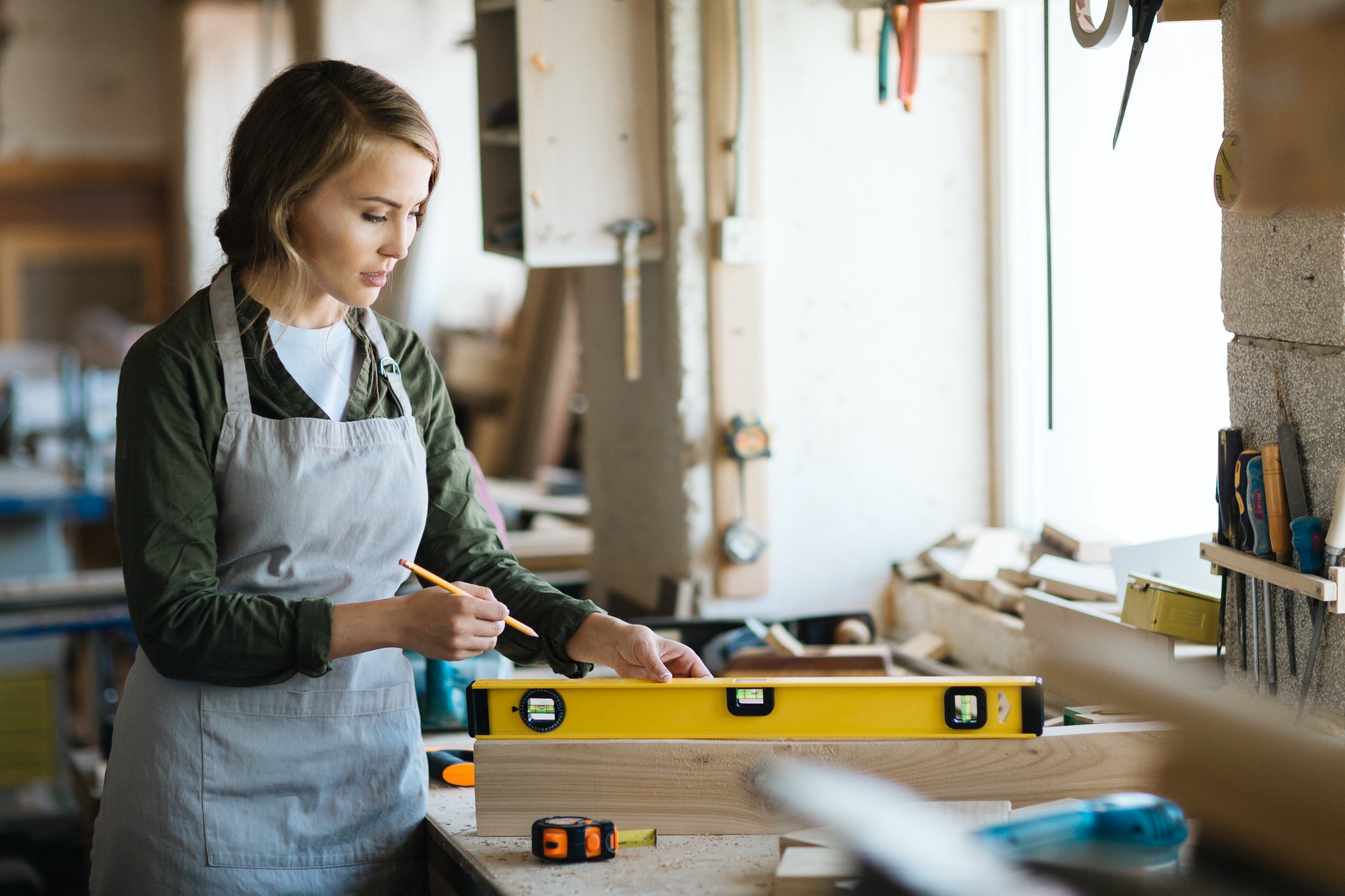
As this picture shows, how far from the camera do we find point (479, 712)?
1445 millimetres

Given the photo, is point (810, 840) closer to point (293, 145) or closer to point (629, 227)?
point (293, 145)

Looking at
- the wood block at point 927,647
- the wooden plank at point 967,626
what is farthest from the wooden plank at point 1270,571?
the wood block at point 927,647

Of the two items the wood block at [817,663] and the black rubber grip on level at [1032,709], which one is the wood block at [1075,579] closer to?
the wood block at [817,663]

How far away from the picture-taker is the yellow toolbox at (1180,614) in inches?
67.2

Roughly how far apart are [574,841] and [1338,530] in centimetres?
87

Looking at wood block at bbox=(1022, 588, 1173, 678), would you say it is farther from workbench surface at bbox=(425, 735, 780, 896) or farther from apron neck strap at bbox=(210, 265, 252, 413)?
apron neck strap at bbox=(210, 265, 252, 413)

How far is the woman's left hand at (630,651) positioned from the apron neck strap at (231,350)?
17.4 inches

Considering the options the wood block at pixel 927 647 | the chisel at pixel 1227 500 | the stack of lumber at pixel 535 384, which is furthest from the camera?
the stack of lumber at pixel 535 384

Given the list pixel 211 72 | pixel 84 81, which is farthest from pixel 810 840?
pixel 84 81

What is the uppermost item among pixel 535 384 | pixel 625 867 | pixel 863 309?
pixel 863 309

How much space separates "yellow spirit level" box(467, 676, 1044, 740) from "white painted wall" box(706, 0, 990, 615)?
1.07 meters

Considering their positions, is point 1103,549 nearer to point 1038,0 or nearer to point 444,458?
point 1038,0

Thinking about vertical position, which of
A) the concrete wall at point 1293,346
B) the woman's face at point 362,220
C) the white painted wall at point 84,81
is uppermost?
the white painted wall at point 84,81

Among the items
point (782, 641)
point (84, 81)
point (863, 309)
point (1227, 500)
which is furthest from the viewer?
point (84, 81)
